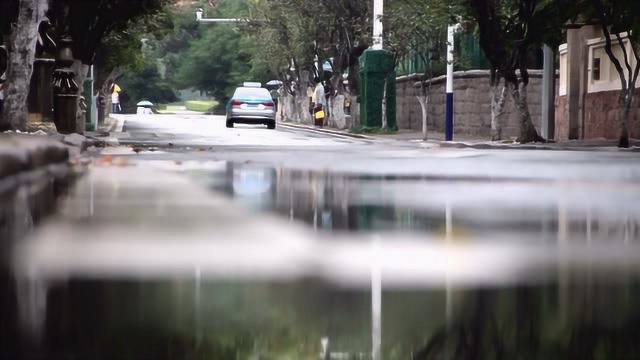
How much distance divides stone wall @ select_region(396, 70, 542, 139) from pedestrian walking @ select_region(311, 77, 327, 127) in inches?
222

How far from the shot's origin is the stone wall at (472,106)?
44.0 metres

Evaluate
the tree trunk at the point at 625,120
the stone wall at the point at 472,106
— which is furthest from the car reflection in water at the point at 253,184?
the stone wall at the point at 472,106

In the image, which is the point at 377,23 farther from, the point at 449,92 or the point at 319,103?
the point at 319,103

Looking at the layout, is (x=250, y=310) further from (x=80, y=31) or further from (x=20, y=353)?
(x=80, y=31)

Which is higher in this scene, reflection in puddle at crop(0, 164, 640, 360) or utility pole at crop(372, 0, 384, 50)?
utility pole at crop(372, 0, 384, 50)

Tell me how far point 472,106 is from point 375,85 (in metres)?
3.78

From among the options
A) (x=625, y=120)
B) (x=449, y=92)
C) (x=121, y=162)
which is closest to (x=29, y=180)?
(x=121, y=162)

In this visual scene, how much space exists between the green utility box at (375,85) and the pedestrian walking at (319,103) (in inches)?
354

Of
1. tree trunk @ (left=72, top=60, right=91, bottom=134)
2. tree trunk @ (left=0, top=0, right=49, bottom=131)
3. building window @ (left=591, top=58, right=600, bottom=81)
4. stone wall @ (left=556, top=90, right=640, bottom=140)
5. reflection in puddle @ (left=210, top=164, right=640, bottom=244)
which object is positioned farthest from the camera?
building window @ (left=591, top=58, right=600, bottom=81)

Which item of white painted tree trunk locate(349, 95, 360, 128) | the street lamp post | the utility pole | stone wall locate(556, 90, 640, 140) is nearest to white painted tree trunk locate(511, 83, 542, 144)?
stone wall locate(556, 90, 640, 140)

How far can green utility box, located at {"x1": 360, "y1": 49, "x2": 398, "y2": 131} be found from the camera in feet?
152

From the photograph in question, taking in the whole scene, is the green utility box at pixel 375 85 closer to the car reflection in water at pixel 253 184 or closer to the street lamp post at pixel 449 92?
the street lamp post at pixel 449 92

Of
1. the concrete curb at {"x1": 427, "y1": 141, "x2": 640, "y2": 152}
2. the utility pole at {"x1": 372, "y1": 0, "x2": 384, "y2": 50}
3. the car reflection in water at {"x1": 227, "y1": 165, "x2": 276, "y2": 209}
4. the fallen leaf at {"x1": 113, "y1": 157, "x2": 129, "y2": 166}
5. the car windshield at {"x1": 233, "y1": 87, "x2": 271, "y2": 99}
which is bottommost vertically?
the concrete curb at {"x1": 427, "y1": 141, "x2": 640, "y2": 152}

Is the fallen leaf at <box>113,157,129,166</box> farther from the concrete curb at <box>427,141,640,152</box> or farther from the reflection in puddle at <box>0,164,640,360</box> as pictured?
the concrete curb at <box>427,141,640,152</box>
